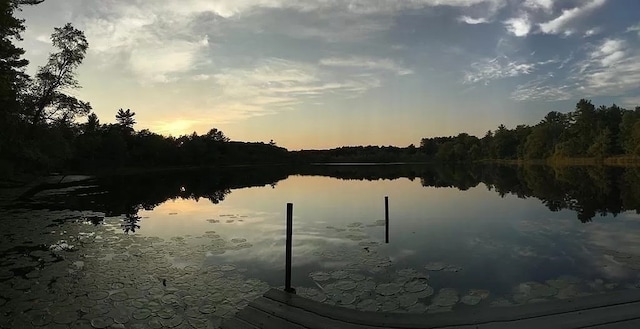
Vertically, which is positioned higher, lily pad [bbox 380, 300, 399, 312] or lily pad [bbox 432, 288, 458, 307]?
lily pad [bbox 380, 300, 399, 312]

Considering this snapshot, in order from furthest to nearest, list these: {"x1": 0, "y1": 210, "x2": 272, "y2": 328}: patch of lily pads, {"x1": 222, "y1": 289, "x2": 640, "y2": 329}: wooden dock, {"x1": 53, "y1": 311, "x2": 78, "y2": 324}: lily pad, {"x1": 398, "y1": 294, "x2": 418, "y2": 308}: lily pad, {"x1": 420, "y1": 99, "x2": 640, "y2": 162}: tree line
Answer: {"x1": 420, "y1": 99, "x2": 640, "y2": 162}: tree line, {"x1": 398, "y1": 294, "x2": 418, "y2": 308}: lily pad, {"x1": 0, "y1": 210, "x2": 272, "y2": 328}: patch of lily pads, {"x1": 53, "y1": 311, "x2": 78, "y2": 324}: lily pad, {"x1": 222, "y1": 289, "x2": 640, "y2": 329}: wooden dock

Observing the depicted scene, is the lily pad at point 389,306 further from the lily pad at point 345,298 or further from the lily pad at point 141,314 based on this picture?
the lily pad at point 141,314

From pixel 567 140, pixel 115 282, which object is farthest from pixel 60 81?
pixel 567 140

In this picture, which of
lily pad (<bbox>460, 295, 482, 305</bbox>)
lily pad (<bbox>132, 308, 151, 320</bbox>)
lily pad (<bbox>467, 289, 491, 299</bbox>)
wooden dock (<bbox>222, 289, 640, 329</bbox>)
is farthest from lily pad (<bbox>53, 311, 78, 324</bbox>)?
lily pad (<bbox>467, 289, 491, 299</bbox>)

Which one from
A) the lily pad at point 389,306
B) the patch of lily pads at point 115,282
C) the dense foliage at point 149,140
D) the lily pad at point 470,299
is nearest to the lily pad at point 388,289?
the lily pad at point 389,306

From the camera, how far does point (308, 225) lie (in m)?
18.9

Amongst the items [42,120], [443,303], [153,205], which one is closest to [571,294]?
[443,303]

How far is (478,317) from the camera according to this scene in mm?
5852

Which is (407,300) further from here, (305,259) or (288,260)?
(305,259)

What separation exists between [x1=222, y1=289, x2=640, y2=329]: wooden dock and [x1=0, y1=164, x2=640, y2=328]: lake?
1427 mm

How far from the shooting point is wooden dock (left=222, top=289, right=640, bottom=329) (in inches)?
214

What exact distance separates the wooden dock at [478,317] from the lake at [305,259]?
1.43 metres

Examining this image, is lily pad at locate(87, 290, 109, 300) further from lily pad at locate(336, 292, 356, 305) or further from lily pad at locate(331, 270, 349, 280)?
lily pad at locate(331, 270, 349, 280)

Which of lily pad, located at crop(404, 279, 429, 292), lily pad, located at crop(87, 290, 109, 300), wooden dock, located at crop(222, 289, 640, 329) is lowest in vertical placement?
lily pad, located at crop(404, 279, 429, 292)
